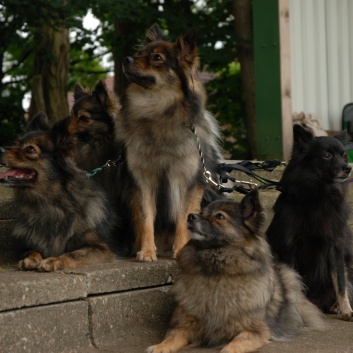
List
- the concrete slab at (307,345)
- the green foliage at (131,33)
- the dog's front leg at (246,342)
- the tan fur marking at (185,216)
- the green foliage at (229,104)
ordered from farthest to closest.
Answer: the green foliage at (229,104) → the green foliage at (131,33) → the tan fur marking at (185,216) → the concrete slab at (307,345) → the dog's front leg at (246,342)

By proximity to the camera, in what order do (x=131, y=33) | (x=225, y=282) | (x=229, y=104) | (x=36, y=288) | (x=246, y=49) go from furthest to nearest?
(x=229, y=104) → (x=131, y=33) → (x=246, y=49) → (x=225, y=282) → (x=36, y=288)

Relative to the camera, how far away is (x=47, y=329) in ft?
14.2

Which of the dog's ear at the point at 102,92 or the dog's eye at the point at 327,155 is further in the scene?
the dog's ear at the point at 102,92

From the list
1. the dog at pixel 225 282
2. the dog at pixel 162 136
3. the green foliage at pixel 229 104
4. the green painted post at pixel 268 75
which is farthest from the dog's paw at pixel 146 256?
the green foliage at pixel 229 104

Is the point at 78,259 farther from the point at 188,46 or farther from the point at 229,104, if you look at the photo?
the point at 229,104

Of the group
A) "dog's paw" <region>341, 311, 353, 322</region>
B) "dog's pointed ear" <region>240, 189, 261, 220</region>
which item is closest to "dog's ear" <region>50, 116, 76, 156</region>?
"dog's pointed ear" <region>240, 189, 261, 220</region>

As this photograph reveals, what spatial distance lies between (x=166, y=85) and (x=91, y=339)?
1.87 meters

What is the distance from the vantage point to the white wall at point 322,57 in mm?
9102

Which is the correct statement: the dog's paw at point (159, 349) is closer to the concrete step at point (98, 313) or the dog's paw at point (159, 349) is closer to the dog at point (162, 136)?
the concrete step at point (98, 313)

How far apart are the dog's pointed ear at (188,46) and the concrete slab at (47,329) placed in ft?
6.16

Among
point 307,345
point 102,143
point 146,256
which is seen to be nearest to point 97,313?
point 146,256

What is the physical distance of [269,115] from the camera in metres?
8.61

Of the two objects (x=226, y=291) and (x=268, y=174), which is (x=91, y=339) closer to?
(x=226, y=291)

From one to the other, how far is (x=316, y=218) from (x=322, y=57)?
4.77 m
